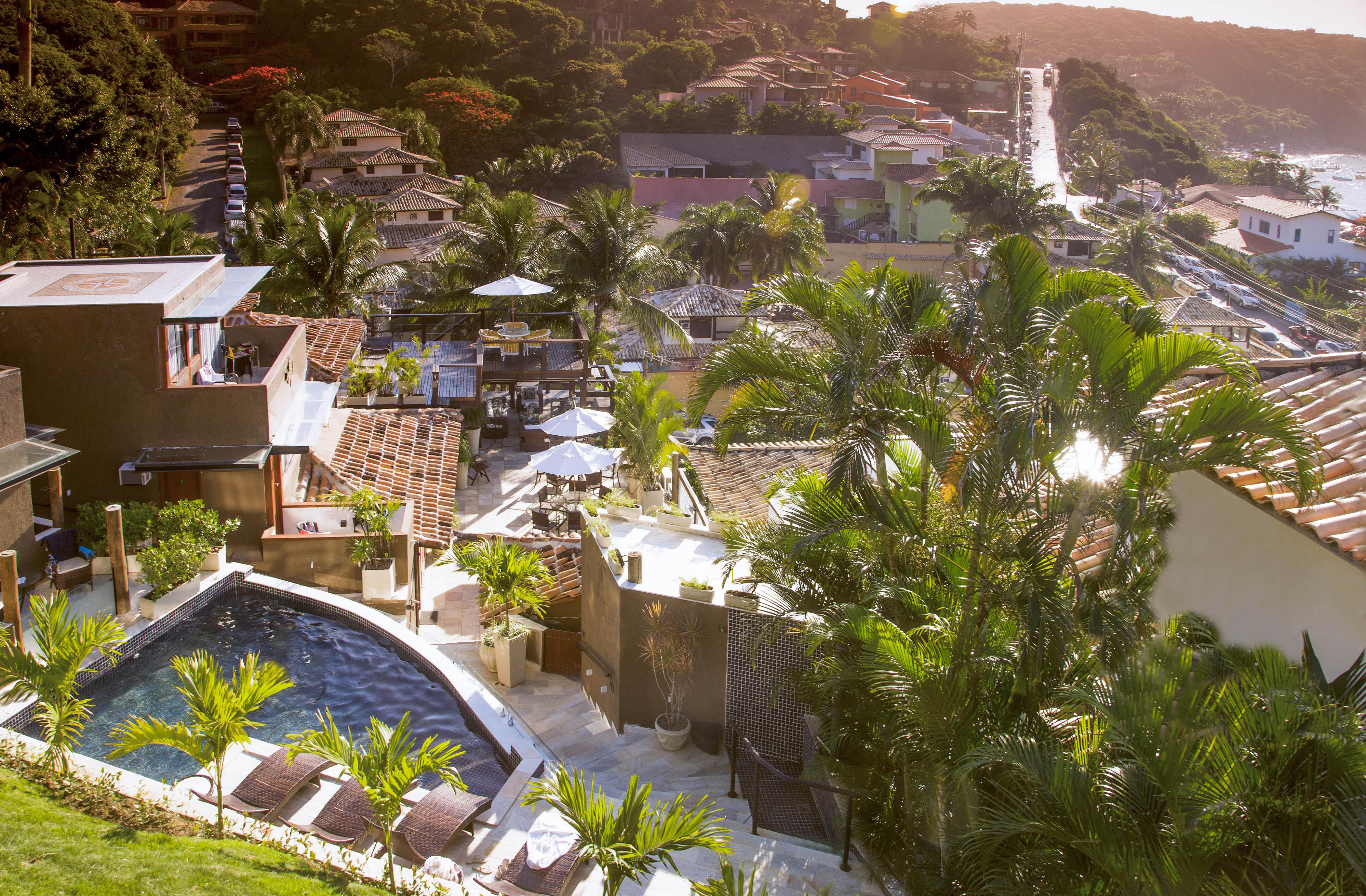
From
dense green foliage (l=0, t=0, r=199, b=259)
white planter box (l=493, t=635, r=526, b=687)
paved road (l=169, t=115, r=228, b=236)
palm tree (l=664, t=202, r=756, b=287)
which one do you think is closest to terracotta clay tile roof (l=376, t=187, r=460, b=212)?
paved road (l=169, t=115, r=228, b=236)

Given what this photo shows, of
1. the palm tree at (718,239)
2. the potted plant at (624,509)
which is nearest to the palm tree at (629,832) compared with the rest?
the potted plant at (624,509)

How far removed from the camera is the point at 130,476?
524 inches

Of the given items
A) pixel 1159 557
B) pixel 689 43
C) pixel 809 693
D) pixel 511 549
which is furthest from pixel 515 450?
pixel 689 43

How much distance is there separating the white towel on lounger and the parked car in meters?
71.8

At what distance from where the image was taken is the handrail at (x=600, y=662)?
11.4 metres

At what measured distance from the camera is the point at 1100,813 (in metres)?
5.48

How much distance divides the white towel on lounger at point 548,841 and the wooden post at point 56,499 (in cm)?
796

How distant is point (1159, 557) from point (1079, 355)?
182cm

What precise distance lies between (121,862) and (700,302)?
32641 mm

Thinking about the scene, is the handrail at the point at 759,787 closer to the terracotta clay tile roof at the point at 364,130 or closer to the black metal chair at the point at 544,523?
the black metal chair at the point at 544,523

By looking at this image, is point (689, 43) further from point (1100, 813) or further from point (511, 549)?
point (1100, 813)

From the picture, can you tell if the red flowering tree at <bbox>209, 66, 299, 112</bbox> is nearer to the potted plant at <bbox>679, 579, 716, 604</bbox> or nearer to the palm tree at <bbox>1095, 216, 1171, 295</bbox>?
the palm tree at <bbox>1095, 216, 1171, 295</bbox>

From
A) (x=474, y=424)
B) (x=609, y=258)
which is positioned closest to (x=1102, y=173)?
(x=609, y=258)

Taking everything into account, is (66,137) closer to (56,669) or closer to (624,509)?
(624,509)
